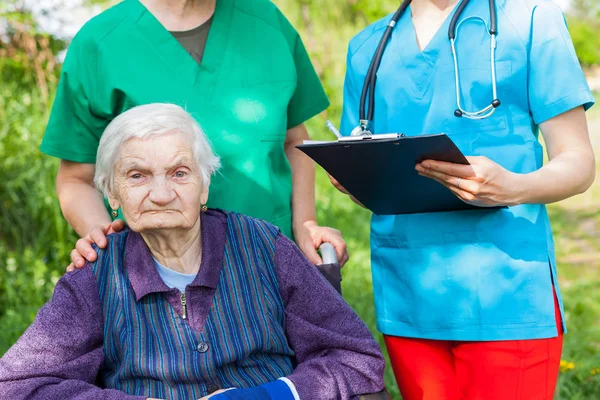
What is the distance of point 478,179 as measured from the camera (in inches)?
76.9

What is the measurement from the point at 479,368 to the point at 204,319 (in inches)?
30.7

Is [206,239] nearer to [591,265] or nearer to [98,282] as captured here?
[98,282]

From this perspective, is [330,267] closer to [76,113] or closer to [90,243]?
[90,243]

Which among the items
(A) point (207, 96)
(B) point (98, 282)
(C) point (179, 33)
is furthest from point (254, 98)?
(B) point (98, 282)

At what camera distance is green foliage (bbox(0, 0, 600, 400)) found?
442 centimetres

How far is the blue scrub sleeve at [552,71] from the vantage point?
210 cm

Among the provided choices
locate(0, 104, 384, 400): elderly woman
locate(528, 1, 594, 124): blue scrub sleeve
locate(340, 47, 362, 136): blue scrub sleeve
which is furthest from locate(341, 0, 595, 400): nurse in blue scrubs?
locate(0, 104, 384, 400): elderly woman

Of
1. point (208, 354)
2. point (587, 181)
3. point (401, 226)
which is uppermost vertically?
point (587, 181)

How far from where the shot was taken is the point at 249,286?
2.29 meters

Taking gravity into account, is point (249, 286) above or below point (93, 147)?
below

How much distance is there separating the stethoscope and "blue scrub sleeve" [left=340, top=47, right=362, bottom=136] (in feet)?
0.35

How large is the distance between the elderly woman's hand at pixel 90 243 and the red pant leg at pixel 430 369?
3.05 ft

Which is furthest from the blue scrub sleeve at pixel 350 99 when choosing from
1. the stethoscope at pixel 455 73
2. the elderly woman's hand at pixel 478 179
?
the elderly woman's hand at pixel 478 179

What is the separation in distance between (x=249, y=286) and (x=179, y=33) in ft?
2.75
